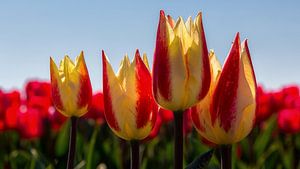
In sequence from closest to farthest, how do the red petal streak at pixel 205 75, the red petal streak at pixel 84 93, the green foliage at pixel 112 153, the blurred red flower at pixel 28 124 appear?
1. the red petal streak at pixel 205 75
2. the red petal streak at pixel 84 93
3. the green foliage at pixel 112 153
4. the blurred red flower at pixel 28 124

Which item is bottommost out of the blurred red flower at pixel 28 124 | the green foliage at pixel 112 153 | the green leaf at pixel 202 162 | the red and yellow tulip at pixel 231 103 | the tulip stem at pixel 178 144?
the green foliage at pixel 112 153

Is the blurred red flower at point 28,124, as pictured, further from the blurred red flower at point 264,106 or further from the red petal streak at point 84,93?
the red petal streak at point 84,93

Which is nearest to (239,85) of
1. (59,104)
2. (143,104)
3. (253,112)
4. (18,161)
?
(253,112)

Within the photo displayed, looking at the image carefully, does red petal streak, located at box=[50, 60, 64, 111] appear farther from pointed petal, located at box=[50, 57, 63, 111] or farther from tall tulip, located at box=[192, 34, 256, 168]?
tall tulip, located at box=[192, 34, 256, 168]

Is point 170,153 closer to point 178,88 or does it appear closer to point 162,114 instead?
point 162,114

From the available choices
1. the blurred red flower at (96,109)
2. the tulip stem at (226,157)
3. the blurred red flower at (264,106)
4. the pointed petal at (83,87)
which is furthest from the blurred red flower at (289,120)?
the tulip stem at (226,157)

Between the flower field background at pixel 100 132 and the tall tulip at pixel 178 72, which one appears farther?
the flower field background at pixel 100 132
